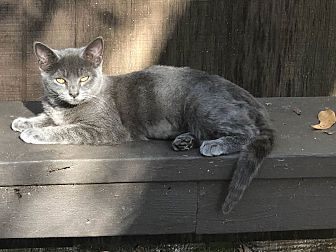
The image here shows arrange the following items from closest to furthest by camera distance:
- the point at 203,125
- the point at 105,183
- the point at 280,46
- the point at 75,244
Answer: the point at 105,183 → the point at 203,125 → the point at 75,244 → the point at 280,46

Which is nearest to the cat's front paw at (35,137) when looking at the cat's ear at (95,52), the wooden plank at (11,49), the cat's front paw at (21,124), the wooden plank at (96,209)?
the cat's front paw at (21,124)

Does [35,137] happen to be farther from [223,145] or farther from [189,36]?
[189,36]

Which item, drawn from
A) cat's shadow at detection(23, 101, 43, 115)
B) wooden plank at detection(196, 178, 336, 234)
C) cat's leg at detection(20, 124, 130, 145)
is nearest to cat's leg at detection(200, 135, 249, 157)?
wooden plank at detection(196, 178, 336, 234)

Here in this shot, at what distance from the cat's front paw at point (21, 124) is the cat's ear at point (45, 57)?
26cm

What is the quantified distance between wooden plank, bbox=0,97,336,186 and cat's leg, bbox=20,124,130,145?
4 centimetres

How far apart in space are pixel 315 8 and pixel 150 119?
1119mm

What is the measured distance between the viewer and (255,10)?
3617 mm

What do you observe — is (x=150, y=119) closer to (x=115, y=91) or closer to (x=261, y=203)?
(x=115, y=91)

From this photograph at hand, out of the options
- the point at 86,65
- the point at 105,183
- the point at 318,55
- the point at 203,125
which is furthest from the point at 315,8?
the point at 105,183

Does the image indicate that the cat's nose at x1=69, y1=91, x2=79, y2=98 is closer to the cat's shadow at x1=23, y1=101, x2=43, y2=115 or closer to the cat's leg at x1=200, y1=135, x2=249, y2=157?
the cat's shadow at x1=23, y1=101, x2=43, y2=115

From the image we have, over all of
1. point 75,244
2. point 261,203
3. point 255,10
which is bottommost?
point 75,244

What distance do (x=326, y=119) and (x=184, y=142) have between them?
78 centimetres

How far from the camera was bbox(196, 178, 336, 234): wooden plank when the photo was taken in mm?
2910

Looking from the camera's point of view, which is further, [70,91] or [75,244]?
[75,244]
